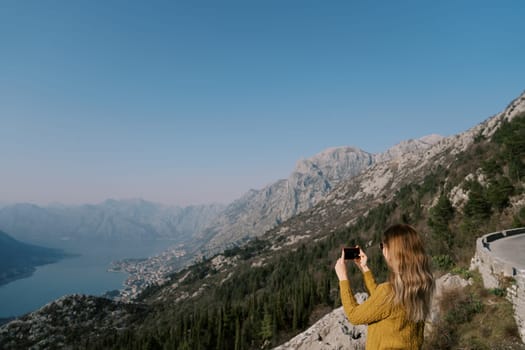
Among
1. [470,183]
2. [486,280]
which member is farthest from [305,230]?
[486,280]

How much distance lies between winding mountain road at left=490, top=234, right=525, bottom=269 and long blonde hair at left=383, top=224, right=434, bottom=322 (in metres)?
11.8

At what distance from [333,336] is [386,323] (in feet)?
33.4

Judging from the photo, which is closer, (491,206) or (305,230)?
(491,206)

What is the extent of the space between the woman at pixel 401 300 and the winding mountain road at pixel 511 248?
465 inches

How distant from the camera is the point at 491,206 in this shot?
34562mm

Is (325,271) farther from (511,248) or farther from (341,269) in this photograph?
(341,269)

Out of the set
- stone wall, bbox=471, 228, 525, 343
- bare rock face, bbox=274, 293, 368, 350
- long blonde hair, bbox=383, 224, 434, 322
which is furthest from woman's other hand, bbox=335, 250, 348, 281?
stone wall, bbox=471, 228, 525, 343

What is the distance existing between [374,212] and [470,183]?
82683 mm

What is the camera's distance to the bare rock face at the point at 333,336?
11516 millimetres

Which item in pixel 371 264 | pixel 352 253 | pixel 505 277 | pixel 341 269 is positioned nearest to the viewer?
pixel 341 269

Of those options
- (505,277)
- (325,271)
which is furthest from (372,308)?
(325,271)

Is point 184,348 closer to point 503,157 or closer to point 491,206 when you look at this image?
point 491,206

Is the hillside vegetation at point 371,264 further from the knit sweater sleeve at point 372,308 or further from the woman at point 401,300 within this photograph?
the knit sweater sleeve at point 372,308

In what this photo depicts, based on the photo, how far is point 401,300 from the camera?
3289 mm
